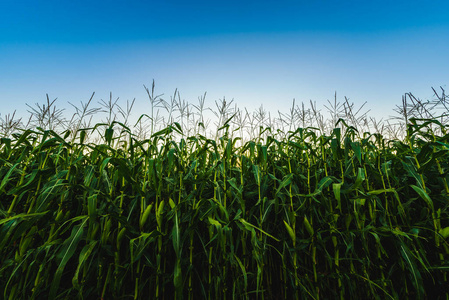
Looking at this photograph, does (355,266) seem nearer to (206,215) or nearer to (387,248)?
(387,248)

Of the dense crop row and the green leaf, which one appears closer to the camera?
the green leaf

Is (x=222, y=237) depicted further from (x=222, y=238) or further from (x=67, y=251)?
(x=67, y=251)

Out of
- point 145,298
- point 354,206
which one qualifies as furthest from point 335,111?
point 145,298

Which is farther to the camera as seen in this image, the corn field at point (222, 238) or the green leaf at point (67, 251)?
the corn field at point (222, 238)

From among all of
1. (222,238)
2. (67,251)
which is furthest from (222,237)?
(67,251)

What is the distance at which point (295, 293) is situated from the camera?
1448 mm

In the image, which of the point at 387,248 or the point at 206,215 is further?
the point at 387,248

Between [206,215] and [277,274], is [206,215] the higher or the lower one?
the higher one

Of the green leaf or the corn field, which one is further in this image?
the corn field

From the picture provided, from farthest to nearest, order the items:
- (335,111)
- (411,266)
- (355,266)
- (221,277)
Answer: (335,111)
(355,266)
(221,277)
(411,266)

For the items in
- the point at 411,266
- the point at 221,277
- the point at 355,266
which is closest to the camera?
the point at 411,266

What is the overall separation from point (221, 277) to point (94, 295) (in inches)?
36.9

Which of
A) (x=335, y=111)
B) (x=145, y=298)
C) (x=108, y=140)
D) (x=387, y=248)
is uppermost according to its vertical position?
(x=335, y=111)

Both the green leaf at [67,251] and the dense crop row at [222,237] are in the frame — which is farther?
the dense crop row at [222,237]
